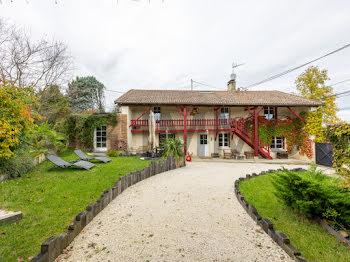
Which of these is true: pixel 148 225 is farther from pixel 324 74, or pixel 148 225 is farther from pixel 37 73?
pixel 324 74

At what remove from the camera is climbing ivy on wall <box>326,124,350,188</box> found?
280cm

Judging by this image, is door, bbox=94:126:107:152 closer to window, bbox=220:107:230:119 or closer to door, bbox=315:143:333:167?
window, bbox=220:107:230:119

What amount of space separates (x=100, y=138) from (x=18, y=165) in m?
6.99

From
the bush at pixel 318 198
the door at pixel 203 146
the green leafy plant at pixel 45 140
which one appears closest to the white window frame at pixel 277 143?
the door at pixel 203 146

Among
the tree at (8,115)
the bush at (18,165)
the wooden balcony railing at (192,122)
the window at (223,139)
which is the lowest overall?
the bush at (18,165)

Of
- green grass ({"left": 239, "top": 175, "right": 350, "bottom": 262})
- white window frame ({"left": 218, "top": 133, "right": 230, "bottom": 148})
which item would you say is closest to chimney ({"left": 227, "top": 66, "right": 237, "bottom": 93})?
white window frame ({"left": 218, "top": 133, "right": 230, "bottom": 148})

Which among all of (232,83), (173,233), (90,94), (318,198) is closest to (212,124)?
(232,83)

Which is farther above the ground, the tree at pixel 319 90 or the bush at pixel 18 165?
the tree at pixel 319 90

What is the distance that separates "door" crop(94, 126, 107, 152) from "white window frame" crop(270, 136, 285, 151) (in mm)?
14746

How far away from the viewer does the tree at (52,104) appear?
12.4 meters

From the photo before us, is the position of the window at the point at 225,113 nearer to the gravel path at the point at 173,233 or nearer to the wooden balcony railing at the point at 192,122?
the wooden balcony railing at the point at 192,122

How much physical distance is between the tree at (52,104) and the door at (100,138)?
3685 millimetres

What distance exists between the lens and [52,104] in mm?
13781

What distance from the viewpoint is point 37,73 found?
1153 centimetres
